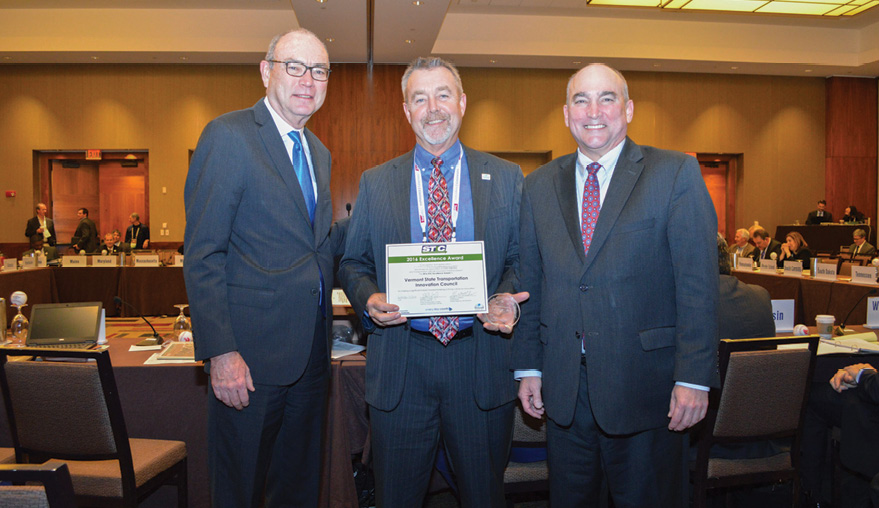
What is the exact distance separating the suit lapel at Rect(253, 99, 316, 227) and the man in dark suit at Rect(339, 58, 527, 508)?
204 mm

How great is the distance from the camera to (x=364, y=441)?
8.89ft

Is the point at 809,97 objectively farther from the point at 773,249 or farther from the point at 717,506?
the point at 717,506

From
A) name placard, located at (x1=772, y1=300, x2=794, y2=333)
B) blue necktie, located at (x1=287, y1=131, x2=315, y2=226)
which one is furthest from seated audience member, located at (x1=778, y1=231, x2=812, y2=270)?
blue necktie, located at (x1=287, y1=131, x2=315, y2=226)

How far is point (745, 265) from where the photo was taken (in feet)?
25.5

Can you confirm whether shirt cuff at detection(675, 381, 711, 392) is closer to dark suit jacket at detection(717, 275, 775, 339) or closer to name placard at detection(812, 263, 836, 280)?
dark suit jacket at detection(717, 275, 775, 339)

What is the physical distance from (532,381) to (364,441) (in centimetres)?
124

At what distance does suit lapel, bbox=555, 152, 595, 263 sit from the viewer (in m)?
1.71

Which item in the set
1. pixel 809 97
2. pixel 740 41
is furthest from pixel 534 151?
pixel 809 97

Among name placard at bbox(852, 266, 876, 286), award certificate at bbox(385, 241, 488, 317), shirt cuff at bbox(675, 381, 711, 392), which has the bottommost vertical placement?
shirt cuff at bbox(675, 381, 711, 392)

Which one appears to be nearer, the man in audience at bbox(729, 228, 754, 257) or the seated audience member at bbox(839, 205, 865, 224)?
the man in audience at bbox(729, 228, 754, 257)

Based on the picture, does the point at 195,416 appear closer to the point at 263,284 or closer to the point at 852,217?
the point at 263,284

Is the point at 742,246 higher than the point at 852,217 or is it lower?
lower

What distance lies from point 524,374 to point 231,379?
0.92 metres

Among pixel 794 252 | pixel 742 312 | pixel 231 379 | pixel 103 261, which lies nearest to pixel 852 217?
pixel 794 252
